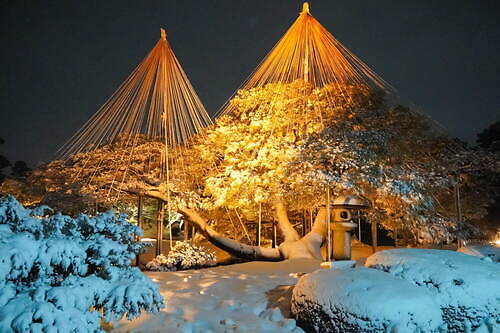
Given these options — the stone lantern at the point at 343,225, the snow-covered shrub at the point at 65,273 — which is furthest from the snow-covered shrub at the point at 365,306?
the stone lantern at the point at 343,225

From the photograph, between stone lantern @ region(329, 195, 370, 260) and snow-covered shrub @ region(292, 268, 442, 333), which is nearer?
snow-covered shrub @ region(292, 268, 442, 333)

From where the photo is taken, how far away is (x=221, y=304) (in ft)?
19.1

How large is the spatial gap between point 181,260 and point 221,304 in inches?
201

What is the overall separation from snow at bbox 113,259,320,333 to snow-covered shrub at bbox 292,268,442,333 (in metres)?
0.36

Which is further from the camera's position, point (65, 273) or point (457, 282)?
point (457, 282)

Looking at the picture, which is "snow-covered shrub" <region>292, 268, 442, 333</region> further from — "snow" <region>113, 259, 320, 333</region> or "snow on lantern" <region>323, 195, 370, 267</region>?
"snow on lantern" <region>323, 195, 370, 267</region>

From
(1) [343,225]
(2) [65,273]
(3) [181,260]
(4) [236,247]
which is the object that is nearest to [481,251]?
(1) [343,225]

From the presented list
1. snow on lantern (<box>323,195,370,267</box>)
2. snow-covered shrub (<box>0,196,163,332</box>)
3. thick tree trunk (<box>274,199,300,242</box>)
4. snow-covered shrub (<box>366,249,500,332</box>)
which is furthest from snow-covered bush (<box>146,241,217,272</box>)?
snow-covered shrub (<box>0,196,163,332</box>)

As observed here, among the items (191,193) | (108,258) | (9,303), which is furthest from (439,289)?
(191,193)

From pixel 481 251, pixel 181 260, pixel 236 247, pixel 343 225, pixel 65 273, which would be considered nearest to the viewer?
pixel 65 273

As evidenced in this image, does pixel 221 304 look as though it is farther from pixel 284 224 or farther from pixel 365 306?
pixel 284 224

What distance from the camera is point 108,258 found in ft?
13.3

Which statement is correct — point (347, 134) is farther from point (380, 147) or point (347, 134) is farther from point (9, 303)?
point (9, 303)

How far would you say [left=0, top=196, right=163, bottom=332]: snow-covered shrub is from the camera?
10.7 feet
